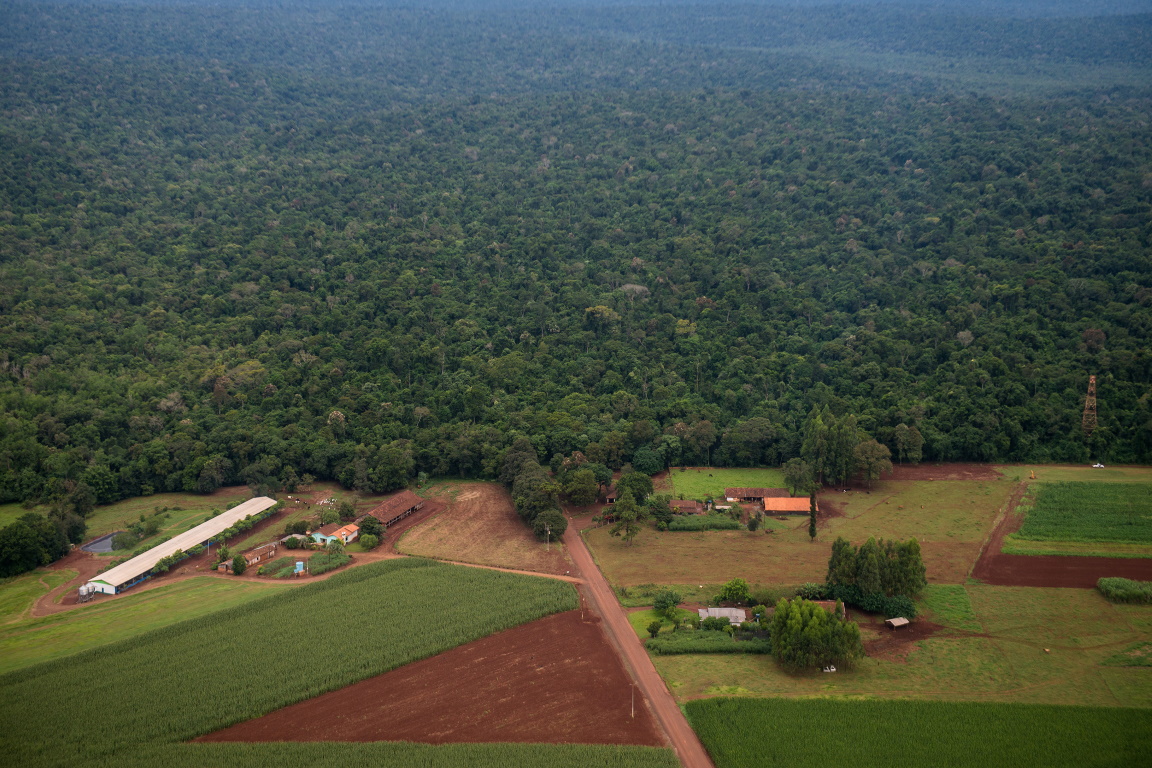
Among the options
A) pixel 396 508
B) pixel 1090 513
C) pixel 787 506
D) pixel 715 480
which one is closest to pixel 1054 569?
pixel 1090 513

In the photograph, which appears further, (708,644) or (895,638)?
(895,638)

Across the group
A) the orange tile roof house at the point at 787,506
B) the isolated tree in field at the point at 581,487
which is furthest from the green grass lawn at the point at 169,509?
the orange tile roof house at the point at 787,506

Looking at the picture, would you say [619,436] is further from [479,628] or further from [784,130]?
[784,130]

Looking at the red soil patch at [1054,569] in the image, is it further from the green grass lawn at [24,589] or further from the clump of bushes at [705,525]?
the green grass lawn at [24,589]

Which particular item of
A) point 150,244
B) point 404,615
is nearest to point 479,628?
point 404,615

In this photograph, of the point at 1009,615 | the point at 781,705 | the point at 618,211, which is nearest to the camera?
the point at 781,705

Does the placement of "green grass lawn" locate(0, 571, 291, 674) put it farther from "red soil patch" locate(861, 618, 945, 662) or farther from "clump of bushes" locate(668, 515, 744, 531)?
"red soil patch" locate(861, 618, 945, 662)

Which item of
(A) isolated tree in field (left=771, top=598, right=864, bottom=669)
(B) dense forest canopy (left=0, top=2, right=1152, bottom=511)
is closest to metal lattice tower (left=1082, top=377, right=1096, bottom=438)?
(B) dense forest canopy (left=0, top=2, right=1152, bottom=511)

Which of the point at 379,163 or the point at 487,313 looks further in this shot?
the point at 379,163

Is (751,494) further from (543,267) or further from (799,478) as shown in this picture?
(543,267)
